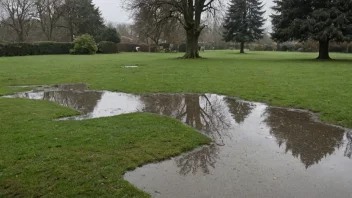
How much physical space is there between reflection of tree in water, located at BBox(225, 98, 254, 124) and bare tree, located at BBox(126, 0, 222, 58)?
55.7 ft

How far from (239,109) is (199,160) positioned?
3.71 m

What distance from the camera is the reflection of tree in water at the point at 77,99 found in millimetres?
8219

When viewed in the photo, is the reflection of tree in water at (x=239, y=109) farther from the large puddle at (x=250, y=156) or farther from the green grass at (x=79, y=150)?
the green grass at (x=79, y=150)

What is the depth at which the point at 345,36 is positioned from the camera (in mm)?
21250

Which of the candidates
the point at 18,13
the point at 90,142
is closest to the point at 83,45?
the point at 18,13

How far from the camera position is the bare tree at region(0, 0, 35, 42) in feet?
161

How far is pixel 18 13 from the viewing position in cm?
4944

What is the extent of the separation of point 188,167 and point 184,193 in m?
0.77

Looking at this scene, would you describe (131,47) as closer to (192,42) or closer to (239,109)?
(192,42)

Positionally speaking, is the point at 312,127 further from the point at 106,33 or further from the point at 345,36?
the point at 106,33

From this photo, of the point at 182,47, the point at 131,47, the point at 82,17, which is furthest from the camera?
the point at 131,47

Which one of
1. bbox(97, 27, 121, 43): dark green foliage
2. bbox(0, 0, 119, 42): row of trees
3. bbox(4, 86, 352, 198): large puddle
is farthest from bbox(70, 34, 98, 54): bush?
bbox(4, 86, 352, 198): large puddle

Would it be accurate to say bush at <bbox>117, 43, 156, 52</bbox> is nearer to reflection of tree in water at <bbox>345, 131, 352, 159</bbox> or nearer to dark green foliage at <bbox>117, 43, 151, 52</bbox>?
dark green foliage at <bbox>117, 43, 151, 52</bbox>

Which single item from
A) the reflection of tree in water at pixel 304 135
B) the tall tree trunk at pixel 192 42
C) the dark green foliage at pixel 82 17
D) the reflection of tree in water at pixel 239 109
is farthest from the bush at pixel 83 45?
the reflection of tree in water at pixel 304 135
